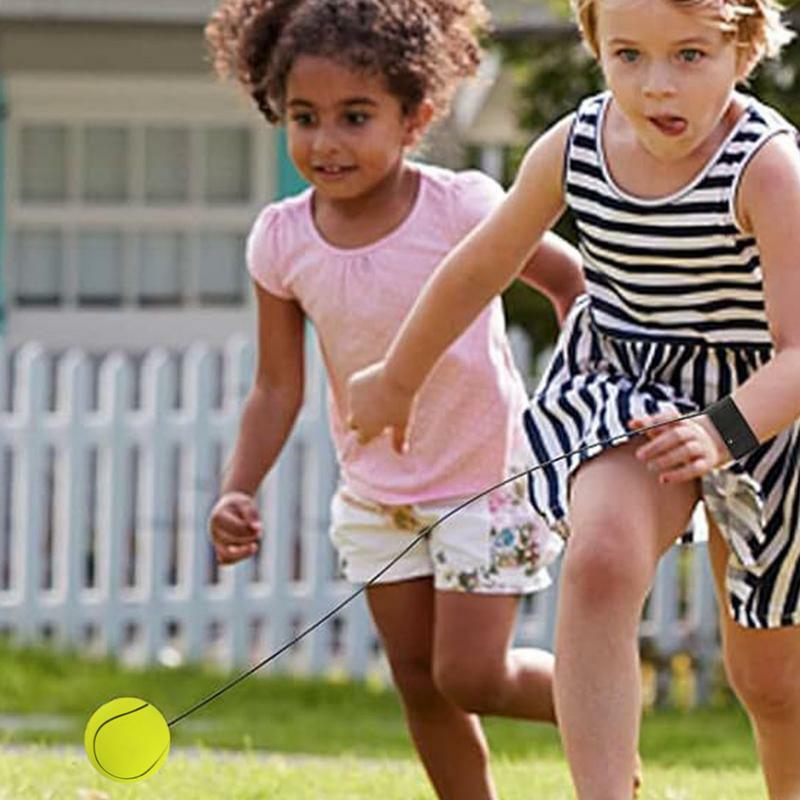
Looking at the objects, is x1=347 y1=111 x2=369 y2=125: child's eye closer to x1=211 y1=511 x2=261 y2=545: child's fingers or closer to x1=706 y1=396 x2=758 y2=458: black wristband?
x1=211 y1=511 x2=261 y2=545: child's fingers

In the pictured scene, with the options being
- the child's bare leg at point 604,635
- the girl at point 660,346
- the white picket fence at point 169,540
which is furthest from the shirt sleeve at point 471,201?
the white picket fence at point 169,540

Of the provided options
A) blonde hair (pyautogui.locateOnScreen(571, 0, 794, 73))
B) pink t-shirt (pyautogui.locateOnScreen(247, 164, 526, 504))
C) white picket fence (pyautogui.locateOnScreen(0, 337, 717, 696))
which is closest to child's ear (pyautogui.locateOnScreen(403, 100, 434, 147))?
pink t-shirt (pyautogui.locateOnScreen(247, 164, 526, 504))

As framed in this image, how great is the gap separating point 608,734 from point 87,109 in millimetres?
9786

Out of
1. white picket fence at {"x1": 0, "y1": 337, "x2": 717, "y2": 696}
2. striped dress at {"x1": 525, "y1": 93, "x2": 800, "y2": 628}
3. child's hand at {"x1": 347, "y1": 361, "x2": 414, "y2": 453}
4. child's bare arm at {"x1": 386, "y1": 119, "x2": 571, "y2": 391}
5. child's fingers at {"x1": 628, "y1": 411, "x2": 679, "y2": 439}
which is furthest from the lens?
white picket fence at {"x1": 0, "y1": 337, "x2": 717, "y2": 696}

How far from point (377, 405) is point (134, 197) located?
9160 millimetres

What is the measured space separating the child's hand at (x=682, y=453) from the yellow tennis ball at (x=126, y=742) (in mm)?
874

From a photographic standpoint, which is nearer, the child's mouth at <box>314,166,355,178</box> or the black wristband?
the black wristband

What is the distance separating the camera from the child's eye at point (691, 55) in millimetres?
3605

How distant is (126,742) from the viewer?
12.2 ft

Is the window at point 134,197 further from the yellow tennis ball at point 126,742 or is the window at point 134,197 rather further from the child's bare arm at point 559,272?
the yellow tennis ball at point 126,742

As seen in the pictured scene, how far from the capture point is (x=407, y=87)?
4664 mm

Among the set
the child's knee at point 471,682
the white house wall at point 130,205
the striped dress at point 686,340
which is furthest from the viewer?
the white house wall at point 130,205

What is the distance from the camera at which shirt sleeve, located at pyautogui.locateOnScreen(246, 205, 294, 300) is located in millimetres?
4656

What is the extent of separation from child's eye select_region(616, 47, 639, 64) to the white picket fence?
220 inches
